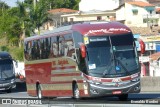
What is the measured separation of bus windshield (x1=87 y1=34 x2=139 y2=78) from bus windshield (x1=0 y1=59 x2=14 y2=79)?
2369 centimetres

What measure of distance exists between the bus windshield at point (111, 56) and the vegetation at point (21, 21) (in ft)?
206

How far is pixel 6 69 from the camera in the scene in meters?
48.1

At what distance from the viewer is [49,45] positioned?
29.7 meters

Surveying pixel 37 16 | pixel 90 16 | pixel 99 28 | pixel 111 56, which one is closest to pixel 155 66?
pixel 37 16

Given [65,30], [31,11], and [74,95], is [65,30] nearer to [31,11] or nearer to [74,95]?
[74,95]

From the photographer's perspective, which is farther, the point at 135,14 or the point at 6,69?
the point at 135,14

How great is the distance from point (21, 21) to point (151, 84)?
6230 centimetres

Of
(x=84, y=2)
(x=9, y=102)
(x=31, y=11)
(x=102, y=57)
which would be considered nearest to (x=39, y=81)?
(x=102, y=57)

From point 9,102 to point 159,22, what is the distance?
96129 mm

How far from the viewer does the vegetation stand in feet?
296

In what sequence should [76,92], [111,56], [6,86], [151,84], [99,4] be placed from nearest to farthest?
[111,56], [76,92], [151,84], [6,86], [99,4]

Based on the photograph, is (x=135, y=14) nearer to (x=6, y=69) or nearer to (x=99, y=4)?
(x=99, y=4)

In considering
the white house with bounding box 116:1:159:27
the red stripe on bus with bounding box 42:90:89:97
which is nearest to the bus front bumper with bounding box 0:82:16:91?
the red stripe on bus with bounding box 42:90:89:97

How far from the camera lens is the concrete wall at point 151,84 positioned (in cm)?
3831
